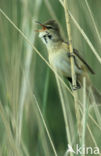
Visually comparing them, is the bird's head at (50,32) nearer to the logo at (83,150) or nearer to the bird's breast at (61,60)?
the bird's breast at (61,60)

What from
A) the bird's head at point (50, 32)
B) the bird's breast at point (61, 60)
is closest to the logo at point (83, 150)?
the bird's breast at point (61, 60)

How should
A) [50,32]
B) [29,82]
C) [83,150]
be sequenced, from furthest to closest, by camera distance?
[50,32]
[29,82]
[83,150]

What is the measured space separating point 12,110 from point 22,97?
0.12m

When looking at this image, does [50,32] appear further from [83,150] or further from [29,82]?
[83,150]

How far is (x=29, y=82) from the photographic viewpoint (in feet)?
6.54

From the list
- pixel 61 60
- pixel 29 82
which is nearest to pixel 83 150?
pixel 29 82

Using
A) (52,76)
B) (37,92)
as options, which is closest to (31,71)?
(37,92)

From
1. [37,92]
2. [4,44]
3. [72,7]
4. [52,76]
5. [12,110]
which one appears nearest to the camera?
[12,110]

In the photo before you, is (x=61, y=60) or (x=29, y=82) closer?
(x=29, y=82)

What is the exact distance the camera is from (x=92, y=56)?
2510 mm

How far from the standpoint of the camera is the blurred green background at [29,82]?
1761 millimetres

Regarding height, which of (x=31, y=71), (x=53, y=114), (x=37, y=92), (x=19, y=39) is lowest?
(x=53, y=114)

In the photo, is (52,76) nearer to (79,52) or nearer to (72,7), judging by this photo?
(79,52)

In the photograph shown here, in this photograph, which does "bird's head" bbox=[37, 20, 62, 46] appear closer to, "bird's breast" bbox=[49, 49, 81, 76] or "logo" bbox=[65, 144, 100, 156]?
"bird's breast" bbox=[49, 49, 81, 76]
